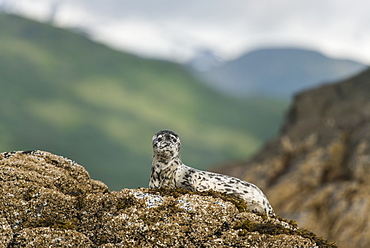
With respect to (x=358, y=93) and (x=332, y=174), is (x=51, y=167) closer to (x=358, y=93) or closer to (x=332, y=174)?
(x=332, y=174)

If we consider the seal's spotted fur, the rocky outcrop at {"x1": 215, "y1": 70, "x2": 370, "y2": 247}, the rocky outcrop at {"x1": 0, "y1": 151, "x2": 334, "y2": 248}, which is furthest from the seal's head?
the rocky outcrop at {"x1": 215, "y1": 70, "x2": 370, "y2": 247}

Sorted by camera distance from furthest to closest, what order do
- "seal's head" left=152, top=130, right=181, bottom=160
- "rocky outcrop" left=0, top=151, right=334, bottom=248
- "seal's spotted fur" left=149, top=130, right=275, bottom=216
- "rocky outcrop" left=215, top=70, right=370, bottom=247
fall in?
"rocky outcrop" left=215, top=70, right=370, bottom=247, "seal's head" left=152, top=130, right=181, bottom=160, "seal's spotted fur" left=149, top=130, right=275, bottom=216, "rocky outcrop" left=0, top=151, right=334, bottom=248

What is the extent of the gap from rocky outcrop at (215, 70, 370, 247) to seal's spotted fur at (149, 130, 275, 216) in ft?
48.9

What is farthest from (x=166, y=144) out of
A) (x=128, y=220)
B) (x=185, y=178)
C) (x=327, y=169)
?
(x=327, y=169)

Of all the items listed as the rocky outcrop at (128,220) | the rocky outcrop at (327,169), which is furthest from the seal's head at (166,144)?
the rocky outcrop at (327,169)

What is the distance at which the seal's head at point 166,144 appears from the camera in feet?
37.3

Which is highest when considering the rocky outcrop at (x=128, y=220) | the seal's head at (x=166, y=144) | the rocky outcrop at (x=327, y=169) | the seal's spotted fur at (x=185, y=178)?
the rocky outcrop at (x=327, y=169)

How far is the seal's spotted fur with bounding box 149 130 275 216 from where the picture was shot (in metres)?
11.2

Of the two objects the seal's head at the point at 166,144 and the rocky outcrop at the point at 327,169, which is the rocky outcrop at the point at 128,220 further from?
the rocky outcrop at the point at 327,169

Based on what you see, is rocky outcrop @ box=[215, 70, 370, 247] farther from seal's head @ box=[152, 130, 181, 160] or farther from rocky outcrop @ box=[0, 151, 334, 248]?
rocky outcrop @ box=[0, 151, 334, 248]

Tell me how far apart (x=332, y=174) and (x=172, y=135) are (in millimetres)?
18154

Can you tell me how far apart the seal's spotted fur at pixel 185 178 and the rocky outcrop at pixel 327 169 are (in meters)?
14.9

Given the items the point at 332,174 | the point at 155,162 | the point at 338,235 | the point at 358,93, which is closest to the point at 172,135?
the point at 155,162

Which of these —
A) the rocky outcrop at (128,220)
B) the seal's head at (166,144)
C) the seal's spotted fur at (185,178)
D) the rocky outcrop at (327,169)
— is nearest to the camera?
the rocky outcrop at (128,220)
